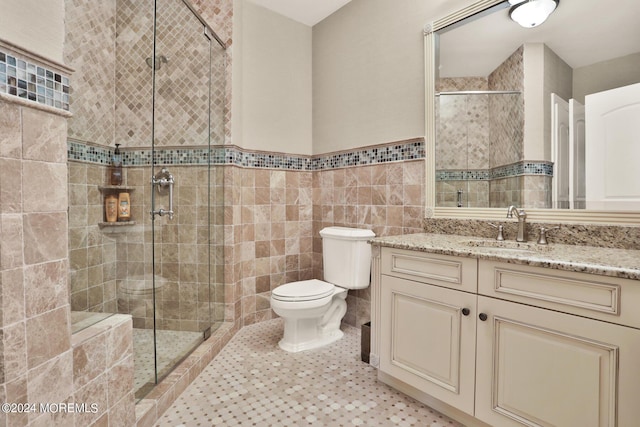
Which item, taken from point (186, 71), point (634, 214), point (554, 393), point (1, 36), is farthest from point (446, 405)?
point (186, 71)

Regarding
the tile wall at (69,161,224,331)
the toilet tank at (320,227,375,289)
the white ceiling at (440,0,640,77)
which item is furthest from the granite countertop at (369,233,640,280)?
the tile wall at (69,161,224,331)

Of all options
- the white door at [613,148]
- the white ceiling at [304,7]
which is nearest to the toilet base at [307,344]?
the white door at [613,148]

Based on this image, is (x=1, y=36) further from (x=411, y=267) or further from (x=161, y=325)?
(x=411, y=267)

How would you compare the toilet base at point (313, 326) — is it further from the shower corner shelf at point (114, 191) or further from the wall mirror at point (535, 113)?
the shower corner shelf at point (114, 191)

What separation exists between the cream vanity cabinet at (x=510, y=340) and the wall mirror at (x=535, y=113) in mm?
618

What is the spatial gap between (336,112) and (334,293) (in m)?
1.52

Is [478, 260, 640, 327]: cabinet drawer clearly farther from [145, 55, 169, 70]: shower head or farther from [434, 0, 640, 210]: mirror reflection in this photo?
[145, 55, 169, 70]: shower head

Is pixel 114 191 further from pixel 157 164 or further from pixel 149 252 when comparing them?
Result: pixel 149 252

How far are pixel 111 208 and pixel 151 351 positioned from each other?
99cm

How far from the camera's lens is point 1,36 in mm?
925

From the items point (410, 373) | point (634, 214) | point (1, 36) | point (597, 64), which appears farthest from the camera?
point (410, 373)

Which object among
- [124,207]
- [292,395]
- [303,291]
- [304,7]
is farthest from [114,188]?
[304,7]

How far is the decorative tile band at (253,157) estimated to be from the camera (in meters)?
2.19

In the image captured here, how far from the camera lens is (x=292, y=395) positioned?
70.1 inches
